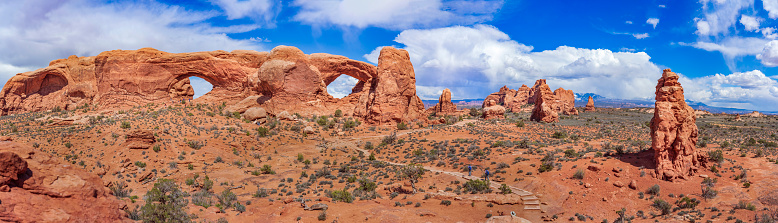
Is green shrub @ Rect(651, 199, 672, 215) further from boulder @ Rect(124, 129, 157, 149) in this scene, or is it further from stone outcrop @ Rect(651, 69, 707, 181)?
boulder @ Rect(124, 129, 157, 149)

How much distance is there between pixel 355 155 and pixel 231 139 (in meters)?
10.6

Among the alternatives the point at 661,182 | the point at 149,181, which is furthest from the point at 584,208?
the point at 149,181

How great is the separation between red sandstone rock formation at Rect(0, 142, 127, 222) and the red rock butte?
30.9 meters

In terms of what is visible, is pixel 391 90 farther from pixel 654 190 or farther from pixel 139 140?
pixel 654 190

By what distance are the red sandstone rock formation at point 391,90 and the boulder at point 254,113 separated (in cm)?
1138

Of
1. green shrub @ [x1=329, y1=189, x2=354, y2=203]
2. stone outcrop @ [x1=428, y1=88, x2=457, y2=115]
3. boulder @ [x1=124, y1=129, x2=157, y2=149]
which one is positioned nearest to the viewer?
green shrub @ [x1=329, y1=189, x2=354, y2=203]

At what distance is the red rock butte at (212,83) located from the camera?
39.5 meters

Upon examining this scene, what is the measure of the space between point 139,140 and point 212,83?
2087cm

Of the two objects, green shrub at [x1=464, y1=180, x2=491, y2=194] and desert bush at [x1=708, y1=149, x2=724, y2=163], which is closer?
green shrub at [x1=464, y1=180, x2=491, y2=194]

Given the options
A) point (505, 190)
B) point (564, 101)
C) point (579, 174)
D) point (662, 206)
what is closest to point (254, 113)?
point (505, 190)

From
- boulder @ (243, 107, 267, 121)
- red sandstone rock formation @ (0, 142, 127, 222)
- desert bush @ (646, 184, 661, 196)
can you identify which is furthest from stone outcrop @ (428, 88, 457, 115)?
red sandstone rock formation @ (0, 142, 127, 222)

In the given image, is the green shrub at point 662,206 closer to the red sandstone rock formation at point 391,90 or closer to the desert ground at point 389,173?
the desert ground at point 389,173

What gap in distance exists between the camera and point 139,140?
2408cm

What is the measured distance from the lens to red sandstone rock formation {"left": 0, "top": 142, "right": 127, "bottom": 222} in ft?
21.9
